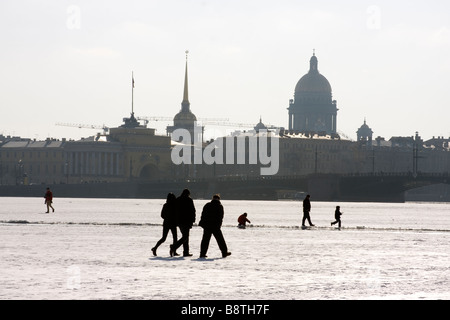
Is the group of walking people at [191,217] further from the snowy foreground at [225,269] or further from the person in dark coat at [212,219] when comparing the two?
the snowy foreground at [225,269]

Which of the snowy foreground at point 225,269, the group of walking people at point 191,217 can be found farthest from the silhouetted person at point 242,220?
the group of walking people at point 191,217

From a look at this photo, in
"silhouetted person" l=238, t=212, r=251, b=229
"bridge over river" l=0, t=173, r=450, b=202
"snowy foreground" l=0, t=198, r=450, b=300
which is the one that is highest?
"bridge over river" l=0, t=173, r=450, b=202

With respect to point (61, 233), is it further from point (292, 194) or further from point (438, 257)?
point (292, 194)

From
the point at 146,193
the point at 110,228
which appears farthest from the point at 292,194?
the point at 110,228

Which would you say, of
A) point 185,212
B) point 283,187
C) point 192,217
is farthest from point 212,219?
point 283,187

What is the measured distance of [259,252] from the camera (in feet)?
97.6

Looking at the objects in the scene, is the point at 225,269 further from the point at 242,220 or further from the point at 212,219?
the point at 242,220

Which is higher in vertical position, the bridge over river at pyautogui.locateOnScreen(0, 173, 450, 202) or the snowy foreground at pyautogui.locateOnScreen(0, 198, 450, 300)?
the bridge over river at pyautogui.locateOnScreen(0, 173, 450, 202)

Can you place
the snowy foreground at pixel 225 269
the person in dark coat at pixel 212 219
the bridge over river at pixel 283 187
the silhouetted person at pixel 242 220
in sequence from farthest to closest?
the bridge over river at pixel 283 187
the silhouetted person at pixel 242 220
the person in dark coat at pixel 212 219
the snowy foreground at pixel 225 269

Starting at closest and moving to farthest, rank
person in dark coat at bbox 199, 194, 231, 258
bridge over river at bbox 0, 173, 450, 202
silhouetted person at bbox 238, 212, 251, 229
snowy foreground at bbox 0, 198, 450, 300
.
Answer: snowy foreground at bbox 0, 198, 450, 300 → person in dark coat at bbox 199, 194, 231, 258 → silhouetted person at bbox 238, 212, 251, 229 → bridge over river at bbox 0, 173, 450, 202

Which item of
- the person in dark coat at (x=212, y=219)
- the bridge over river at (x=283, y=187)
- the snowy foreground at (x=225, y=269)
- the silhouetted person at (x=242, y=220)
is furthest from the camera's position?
the bridge over river at (x=283, y=187)

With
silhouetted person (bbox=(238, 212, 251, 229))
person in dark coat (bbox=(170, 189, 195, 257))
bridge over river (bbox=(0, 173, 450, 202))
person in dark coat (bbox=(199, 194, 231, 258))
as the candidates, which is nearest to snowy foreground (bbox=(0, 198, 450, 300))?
person in dark coat (bbox=(199, 194, 231, 258))

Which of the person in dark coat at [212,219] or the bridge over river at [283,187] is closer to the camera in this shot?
the person in dark coat at [212,219]

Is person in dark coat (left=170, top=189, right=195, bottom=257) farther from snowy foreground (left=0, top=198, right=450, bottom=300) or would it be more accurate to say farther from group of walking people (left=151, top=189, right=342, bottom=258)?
snowy foreground (left=0, top=198, right=450, bottom=300)
